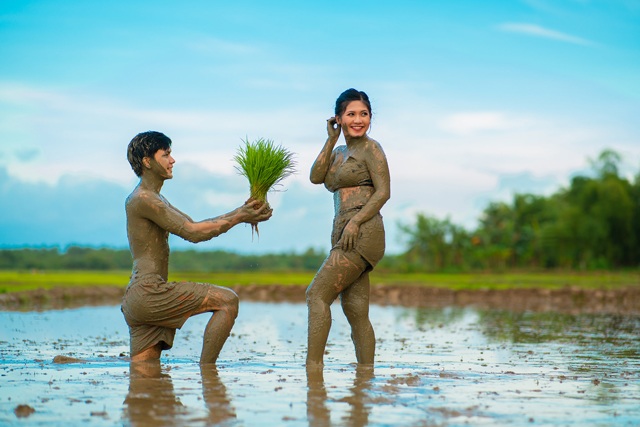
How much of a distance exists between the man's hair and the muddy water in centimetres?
179

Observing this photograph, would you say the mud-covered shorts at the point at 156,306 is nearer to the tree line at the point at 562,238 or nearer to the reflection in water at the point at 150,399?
the reflection in water at the point at 150,399

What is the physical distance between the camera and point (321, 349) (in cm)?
754

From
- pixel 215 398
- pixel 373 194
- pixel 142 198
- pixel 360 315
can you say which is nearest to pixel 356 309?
pixel 360 315

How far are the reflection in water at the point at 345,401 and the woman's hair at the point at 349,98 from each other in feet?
7.63

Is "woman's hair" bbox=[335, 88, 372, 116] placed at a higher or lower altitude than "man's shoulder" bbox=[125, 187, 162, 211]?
higher

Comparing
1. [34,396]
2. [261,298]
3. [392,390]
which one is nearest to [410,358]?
[392,390]

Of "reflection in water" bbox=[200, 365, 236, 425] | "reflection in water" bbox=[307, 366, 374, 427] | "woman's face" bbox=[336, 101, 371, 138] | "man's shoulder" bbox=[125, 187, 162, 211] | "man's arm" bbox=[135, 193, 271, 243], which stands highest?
"woman's face" bbox=[336, 101, 371, 138]

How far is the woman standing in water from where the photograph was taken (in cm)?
750

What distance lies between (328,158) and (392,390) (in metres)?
2.49

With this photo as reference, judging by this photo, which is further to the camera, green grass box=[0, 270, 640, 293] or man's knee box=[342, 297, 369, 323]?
green grass box=[0, 270, 640, 293]

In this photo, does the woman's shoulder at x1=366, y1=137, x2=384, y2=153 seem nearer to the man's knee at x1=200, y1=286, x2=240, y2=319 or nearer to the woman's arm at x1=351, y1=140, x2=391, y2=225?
the woman's arm at x1=351, y1=140, x2=391, y2=225

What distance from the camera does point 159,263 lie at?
25.1 ft

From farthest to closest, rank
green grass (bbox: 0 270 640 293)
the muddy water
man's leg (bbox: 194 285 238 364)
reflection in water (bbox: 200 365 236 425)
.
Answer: green grass (bbox: 0 270 640 293)
man's leg (bbox: 194 285 238 364)
the muddy water
reflection in water (bbox: 200 365 236 425)

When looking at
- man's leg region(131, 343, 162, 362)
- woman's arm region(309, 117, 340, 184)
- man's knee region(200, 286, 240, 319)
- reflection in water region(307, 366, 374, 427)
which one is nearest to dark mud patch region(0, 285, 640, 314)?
man's leg region(131, 343, 162, 362)
